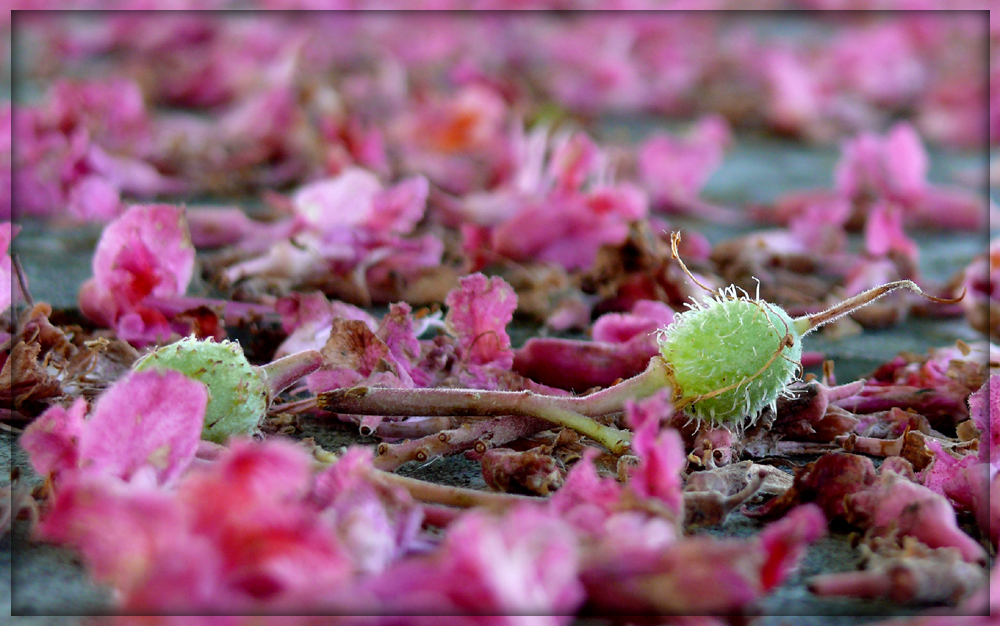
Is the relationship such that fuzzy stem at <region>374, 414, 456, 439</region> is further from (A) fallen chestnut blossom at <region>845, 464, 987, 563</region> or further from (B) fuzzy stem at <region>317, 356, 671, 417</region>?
(A) fallen chestnut blossom at <region>845, 464, 987, 563</region>

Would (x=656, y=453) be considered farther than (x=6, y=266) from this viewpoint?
No

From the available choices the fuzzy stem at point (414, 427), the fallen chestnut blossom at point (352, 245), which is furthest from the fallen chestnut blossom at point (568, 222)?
the fuzzy stem at point (414, 427)

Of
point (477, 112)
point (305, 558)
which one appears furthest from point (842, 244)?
point (305, 558)

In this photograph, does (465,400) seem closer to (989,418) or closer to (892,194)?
(989,418)

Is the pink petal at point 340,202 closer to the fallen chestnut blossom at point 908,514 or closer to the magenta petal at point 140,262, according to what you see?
the magenta petal at point 140,262

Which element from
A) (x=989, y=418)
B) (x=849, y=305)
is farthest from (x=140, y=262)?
(x=989, y=418)

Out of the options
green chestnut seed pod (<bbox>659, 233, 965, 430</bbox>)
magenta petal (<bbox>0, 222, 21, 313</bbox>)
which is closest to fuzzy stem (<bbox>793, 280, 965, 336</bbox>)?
green chestnut seed pod (<bbox>659, 233, 965, 430</bbox>)
